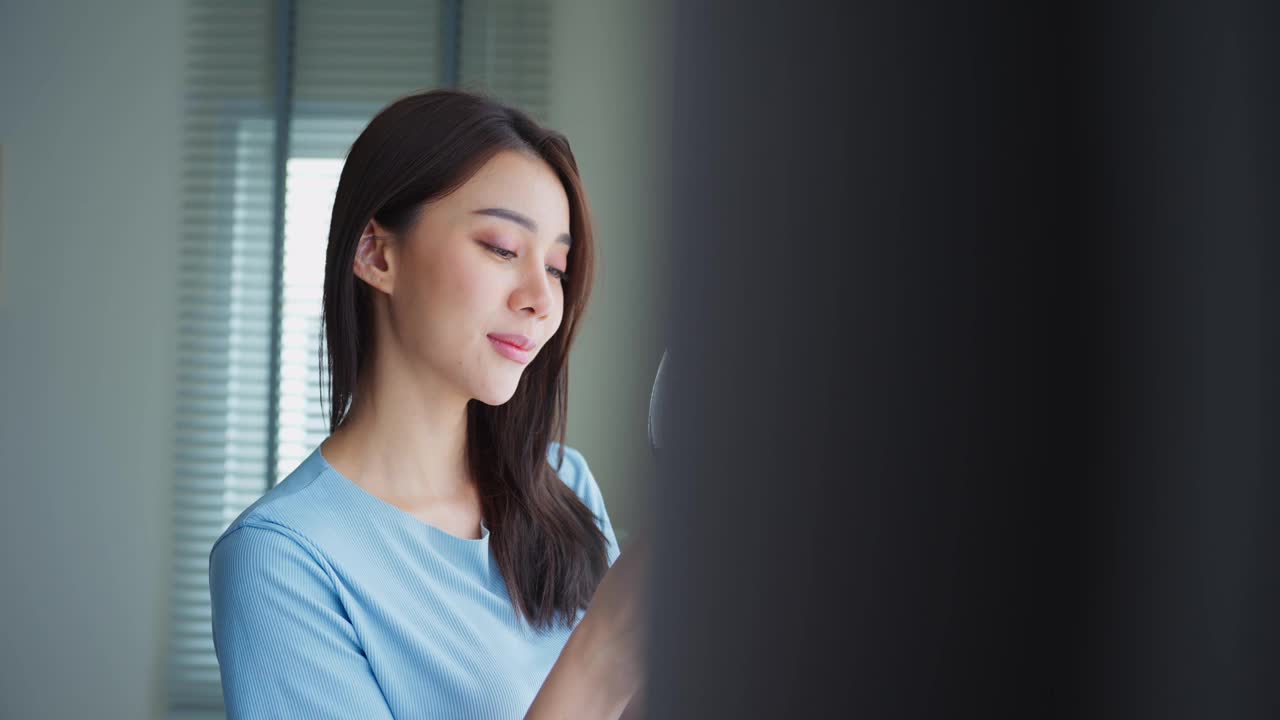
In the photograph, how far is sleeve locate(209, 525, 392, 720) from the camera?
2.32 ft

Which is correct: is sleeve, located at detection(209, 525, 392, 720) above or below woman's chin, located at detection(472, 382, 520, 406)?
below

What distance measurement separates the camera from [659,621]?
8cm

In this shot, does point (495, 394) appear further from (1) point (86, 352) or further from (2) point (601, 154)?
(1) point (86, 352)

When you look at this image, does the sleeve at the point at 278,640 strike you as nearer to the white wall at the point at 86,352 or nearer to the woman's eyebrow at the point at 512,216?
the woman's eyebrow at the point at 512,216

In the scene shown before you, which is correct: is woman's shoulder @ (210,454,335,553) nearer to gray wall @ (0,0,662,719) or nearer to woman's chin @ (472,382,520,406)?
woman's chin @ (472,382,520,406)

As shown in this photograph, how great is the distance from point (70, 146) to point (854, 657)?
2743mm

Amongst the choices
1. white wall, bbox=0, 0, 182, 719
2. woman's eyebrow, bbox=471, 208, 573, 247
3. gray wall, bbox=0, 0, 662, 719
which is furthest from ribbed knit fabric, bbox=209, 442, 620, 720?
white wall, bbox=0, 0, 182, 719

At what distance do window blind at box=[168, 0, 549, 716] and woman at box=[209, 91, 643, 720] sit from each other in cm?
148

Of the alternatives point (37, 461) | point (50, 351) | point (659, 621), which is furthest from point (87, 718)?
point (659, 621)

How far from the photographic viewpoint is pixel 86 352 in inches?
90.4

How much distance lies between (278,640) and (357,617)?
7 centimetres

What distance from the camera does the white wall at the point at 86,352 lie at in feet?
7.54

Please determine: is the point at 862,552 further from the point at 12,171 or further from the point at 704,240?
the point at 12,171

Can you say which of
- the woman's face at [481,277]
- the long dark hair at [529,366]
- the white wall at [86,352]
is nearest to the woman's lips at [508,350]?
the woman's face at [481,277]
